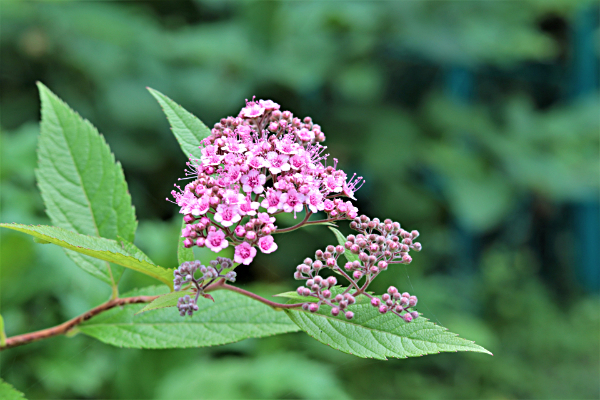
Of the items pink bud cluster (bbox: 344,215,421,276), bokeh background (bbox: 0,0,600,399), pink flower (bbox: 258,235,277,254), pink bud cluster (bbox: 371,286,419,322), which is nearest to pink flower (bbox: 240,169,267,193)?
pink flower (bbox: 258,235,277,254)

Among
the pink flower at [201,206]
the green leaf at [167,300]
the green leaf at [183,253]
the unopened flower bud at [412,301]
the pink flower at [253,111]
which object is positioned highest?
the pink flower at [253,111]

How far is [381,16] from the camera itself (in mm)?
4031

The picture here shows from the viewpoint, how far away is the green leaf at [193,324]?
1.17 metres

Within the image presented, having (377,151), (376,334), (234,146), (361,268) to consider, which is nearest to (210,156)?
(234,146)

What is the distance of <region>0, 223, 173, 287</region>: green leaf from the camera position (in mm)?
892

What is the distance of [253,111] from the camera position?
3.82 feet

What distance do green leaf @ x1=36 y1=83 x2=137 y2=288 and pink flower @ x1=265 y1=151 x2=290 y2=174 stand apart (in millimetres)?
452

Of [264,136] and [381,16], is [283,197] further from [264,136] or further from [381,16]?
[381,16]

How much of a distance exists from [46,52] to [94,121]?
587mm

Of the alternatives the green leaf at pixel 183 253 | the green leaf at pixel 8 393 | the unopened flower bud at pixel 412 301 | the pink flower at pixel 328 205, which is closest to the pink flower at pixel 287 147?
the pink flower at pixel 328 205

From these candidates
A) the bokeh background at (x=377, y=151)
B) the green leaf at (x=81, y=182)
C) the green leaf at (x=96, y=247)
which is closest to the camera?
the green leaf at (x=96, y=247)

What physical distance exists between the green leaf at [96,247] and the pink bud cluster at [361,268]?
0.96 feet

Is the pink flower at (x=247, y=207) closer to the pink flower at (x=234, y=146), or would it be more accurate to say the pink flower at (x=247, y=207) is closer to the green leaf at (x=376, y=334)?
the pink flower at (x=234, y=146)

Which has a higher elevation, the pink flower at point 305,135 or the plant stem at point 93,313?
the pink flower at point 305,135
